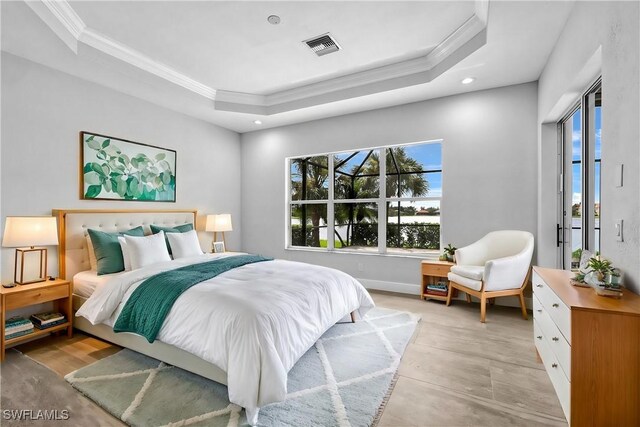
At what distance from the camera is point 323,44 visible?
10.3 feet

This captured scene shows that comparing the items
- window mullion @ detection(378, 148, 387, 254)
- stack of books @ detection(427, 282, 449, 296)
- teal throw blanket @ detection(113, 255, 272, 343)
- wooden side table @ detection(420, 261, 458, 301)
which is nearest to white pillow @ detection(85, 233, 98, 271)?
teal throw blanket @ detection(113, 255, 272, 343)

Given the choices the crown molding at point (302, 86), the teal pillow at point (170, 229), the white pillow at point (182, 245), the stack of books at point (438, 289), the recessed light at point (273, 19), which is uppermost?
the recessed light at point (273, 19)

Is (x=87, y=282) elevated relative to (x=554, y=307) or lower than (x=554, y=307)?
lower

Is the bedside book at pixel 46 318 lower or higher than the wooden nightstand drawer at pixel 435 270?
lower

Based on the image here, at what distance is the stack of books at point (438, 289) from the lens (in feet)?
12.8

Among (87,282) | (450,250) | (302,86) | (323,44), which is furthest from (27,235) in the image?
(450,250)

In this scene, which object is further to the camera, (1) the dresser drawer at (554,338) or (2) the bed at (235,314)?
(2) the bed at (235,314)

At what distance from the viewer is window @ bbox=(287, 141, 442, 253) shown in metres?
4.34

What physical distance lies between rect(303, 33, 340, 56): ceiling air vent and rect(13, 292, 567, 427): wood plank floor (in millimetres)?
3006

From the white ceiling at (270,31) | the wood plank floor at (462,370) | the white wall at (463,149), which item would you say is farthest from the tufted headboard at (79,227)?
the white wall at (463,149)

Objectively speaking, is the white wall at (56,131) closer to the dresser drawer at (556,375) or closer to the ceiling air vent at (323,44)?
the ceiling air vent at (323,44)

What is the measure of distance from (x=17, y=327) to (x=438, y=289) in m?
4.29

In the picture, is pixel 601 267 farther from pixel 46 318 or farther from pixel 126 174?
pixel 126 174

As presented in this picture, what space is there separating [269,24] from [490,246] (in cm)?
339
